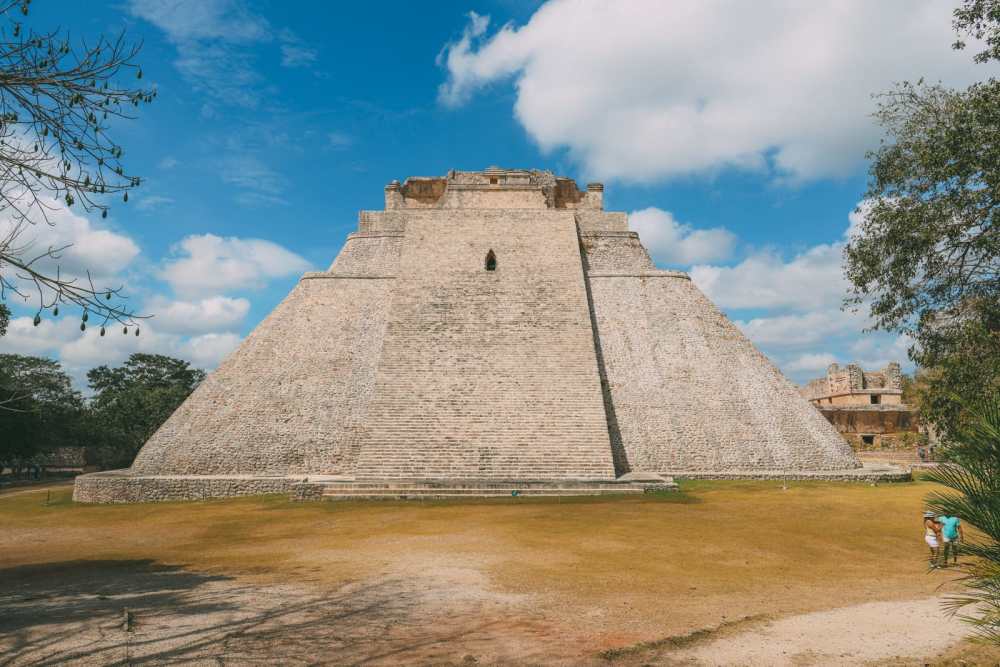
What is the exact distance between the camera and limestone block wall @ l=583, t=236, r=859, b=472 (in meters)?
15.1

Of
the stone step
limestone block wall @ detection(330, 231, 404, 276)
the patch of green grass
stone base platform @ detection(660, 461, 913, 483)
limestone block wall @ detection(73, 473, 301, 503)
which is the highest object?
limestone block wall @ detection(330, 231, 404, 276)

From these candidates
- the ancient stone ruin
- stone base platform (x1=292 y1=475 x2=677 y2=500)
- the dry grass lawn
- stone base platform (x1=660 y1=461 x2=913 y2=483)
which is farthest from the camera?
the ancient stone ruin

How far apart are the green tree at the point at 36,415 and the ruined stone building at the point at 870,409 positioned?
29648 mm

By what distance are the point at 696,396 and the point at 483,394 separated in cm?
572

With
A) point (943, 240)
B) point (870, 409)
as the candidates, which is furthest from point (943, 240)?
point (870, 409)

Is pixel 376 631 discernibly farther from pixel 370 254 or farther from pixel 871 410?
pixel 871 410

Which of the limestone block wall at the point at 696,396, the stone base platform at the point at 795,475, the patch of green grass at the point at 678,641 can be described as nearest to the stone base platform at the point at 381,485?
the stone base platform at the point at 795,475

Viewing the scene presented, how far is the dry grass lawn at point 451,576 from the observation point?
439cm

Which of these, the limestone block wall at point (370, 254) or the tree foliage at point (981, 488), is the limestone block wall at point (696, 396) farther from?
the tree foliage at point (981, 488)

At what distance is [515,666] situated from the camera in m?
4.00

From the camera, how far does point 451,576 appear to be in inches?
259

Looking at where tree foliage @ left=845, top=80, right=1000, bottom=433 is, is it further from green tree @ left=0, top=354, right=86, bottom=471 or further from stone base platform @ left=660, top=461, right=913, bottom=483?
green tree @ left=0, top=354, right=86, bottom=471

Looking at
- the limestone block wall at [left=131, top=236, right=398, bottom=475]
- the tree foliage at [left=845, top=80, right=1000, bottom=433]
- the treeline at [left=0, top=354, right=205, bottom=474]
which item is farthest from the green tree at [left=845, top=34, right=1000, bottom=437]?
the treeline at [left=0, top=354, right=205, bottom=474]

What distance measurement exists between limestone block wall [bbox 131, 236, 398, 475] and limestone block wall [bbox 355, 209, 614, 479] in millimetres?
848
